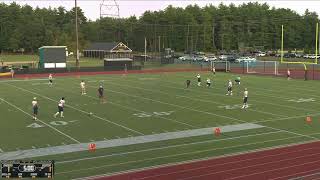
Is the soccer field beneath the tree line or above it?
beneath

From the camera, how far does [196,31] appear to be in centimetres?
12412

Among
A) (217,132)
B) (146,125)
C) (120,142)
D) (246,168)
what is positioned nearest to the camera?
(246,168)

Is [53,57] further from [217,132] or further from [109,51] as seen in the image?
[217,132]

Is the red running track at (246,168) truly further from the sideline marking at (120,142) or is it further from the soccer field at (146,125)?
the sideline marking at (120,142)

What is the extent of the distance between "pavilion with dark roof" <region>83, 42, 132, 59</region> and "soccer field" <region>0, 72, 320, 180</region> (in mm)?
Answer: 53945

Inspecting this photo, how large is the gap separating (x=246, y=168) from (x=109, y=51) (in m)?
85.9

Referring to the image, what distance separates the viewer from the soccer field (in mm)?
19359

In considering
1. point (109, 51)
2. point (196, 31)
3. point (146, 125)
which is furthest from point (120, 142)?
point (196, 31)

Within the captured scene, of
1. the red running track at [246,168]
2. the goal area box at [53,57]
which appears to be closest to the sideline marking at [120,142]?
the red running track at [246,168]

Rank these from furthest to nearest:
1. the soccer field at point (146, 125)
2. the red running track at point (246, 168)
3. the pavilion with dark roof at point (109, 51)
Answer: the pavilion with dark roof at point (109, 51) < the soccer field at point (146, 125) < the red running track at point (246, 168)

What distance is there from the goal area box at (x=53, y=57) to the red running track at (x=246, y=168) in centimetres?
5108

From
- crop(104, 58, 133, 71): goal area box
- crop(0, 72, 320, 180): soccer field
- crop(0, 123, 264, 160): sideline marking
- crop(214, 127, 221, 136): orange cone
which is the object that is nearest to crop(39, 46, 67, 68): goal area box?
crop(104, 58, 133, 71): goal area box

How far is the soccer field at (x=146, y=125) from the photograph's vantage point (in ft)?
63.5

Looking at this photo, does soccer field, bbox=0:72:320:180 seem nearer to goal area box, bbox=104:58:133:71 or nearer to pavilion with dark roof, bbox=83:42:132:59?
goal area box, bbox=104:58:133:71
